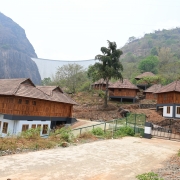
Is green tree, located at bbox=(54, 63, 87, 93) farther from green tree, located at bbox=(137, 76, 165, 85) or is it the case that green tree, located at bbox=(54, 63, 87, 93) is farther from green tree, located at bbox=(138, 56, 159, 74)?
green tree, located at bbox=(138, 56, 159, 74)

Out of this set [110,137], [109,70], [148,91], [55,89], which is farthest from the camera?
[148,91]

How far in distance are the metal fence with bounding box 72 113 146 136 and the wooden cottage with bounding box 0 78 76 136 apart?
4.64 metres

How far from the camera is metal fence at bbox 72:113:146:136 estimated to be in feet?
65.9

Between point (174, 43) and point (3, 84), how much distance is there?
115969 millimetres

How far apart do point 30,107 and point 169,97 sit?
20.3m

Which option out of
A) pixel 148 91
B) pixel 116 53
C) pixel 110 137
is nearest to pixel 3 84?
pixel 110 137

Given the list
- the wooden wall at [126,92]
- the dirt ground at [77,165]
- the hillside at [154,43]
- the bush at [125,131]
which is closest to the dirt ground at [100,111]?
the wooden wall at [126,92]

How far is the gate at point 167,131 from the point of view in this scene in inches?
791

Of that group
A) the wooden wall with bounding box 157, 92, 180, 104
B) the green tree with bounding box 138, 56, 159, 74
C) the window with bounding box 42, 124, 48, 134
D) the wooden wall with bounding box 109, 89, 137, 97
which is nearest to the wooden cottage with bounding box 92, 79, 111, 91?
the wooden wall with bounding box 109, 89, 137, 97

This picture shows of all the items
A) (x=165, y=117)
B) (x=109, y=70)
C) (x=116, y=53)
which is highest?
(x=116, y=53)

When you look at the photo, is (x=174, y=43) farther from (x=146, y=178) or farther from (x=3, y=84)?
(x=146, y=178)

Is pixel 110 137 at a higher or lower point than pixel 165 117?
lower

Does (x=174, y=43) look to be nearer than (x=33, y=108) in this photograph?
No

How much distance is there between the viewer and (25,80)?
974 inches
